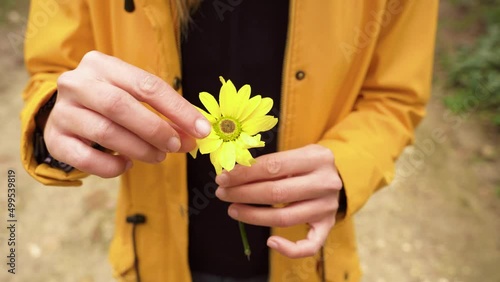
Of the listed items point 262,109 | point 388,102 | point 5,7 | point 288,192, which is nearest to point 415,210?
point 388,102

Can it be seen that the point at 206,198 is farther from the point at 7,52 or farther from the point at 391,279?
the point at 7,52

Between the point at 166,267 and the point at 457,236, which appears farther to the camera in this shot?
the point at 457,236

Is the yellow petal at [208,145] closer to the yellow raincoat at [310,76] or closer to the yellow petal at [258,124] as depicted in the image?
the yellow petal at [258,124]

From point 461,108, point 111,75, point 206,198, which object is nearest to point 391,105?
point 206,198

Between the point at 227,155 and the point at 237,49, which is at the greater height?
the point at 237,49

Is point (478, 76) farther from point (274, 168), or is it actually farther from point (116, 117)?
point (116, 117)
